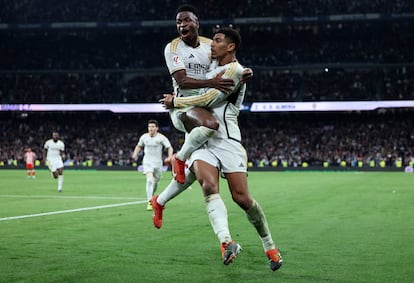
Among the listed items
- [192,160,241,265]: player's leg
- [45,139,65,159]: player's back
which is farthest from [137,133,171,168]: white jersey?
[192,160,241,265]: player's leg

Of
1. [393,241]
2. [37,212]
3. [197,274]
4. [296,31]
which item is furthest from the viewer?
[296,31]

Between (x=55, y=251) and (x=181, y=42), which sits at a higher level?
(x=181, y=42)

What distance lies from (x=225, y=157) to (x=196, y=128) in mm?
454

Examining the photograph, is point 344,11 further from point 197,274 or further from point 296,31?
point 197,274

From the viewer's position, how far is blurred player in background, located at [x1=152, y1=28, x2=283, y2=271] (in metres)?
7.53

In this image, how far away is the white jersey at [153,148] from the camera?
749 inches

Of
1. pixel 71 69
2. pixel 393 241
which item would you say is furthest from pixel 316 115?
pixel 393 241

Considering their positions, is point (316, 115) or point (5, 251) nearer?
point (5, 251)

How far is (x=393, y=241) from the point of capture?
1027cm

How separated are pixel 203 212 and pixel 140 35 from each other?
52551mm

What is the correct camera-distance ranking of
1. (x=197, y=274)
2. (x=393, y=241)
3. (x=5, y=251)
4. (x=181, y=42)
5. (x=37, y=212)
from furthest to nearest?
(x=37, y=212) → (x=393, y=241) → (x=5, y=251) → (x=181, y=42) → (x=197, y=274)

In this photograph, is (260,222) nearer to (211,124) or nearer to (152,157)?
(211,124)

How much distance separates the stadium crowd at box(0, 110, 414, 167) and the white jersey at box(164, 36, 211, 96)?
49.1 m

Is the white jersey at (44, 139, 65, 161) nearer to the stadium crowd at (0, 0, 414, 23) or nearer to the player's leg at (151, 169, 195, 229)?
the player's leg at (151, 169, 195, 229)
